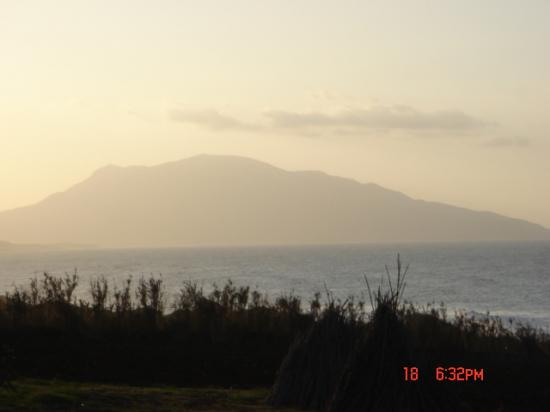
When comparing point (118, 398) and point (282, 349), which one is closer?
point (118, 398)

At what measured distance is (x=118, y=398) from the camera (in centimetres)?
1571

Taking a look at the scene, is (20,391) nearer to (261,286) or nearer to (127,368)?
(127,368)

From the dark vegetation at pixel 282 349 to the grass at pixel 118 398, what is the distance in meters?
0.41

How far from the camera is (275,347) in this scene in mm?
20656

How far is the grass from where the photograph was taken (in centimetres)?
1502

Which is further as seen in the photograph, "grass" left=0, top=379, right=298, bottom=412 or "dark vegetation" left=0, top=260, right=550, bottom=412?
"grass" left=0, top=379, right=298, bottom=412

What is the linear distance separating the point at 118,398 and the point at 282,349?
5.46 meters

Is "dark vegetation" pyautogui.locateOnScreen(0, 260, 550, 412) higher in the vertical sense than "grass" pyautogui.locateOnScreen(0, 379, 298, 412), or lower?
higher

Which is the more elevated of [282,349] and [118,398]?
[282,349]

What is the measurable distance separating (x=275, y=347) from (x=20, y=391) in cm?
635

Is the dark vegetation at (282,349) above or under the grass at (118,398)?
above

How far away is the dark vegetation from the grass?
41 cm

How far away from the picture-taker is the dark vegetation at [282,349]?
14102 mm

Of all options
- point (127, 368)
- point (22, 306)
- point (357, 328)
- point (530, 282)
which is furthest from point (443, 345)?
point (530, 282)
